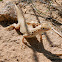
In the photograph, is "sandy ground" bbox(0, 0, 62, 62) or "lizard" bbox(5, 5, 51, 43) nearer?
"sandy ground" bbox(0, 0, 62, 62)

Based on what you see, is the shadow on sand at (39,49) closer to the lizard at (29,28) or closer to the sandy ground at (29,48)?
the sandy ground at (29,48)

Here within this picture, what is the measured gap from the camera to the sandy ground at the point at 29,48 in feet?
9.04

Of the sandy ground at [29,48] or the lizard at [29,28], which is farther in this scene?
the lizard at [29,28]

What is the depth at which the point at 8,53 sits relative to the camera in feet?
9.21

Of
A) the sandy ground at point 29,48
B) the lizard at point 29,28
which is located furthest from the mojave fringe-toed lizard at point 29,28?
the sandy ground at point 29,48

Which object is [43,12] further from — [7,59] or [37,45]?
[7,59]

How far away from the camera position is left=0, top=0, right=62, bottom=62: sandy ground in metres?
2.76

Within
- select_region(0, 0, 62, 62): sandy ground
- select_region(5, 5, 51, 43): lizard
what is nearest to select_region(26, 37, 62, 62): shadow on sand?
select_region(0, 0, 62, 62): sandy ground

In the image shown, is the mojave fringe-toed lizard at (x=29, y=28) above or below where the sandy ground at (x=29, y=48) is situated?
above

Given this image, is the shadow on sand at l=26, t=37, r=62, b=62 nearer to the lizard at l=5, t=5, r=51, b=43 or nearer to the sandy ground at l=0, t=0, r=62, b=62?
the sandy ground at l=0, t=0, r=62, b=62

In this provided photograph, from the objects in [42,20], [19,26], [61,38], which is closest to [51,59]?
[61,38]

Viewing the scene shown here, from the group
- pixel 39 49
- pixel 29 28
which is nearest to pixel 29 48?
pixel 39 49

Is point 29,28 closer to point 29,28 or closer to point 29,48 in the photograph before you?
point 29,28

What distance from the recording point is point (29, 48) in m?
3.17
